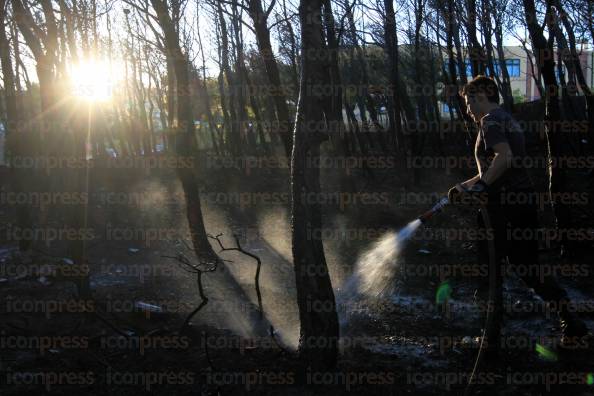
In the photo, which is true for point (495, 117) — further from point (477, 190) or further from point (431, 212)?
point (431, 212)

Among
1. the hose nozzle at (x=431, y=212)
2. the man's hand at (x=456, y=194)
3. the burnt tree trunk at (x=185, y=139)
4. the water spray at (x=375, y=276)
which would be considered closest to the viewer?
the hose nozzle at (x=431, y=212)

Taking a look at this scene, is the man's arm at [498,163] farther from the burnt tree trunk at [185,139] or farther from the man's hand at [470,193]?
the burnt tree trunk at [185,139]

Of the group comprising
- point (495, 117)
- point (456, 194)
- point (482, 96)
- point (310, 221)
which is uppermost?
point (482, 96)

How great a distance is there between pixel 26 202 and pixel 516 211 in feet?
37.0

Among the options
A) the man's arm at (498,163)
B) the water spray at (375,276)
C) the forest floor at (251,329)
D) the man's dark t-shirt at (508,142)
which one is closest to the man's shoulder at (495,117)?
the man's dark t-shirt at (508,142)

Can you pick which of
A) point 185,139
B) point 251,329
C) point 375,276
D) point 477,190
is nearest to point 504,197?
point 477,190

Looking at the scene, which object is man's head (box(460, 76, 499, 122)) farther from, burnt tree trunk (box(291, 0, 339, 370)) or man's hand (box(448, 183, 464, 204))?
burnt tree trunk (box(291, 0, 339, 370))

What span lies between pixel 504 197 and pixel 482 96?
2.92ft

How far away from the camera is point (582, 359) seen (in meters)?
4.96

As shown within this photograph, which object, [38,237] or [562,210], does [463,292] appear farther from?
[38,237]

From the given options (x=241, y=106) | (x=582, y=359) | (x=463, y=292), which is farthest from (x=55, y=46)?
(x=241, y=106)

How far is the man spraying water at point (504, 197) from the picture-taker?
4.73 m

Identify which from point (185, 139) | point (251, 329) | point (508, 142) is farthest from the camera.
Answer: point (185, 139)

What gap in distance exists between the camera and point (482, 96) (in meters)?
4.93
